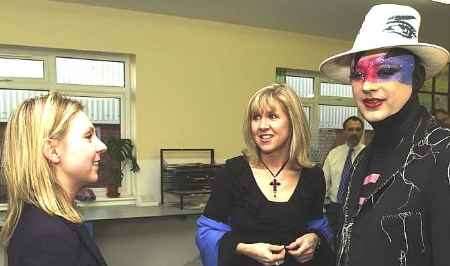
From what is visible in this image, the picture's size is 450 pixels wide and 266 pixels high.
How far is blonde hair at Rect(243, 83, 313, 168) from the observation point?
5.24 feet

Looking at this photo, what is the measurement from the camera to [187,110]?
4.39 meters

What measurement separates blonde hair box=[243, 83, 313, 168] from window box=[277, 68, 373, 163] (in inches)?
138

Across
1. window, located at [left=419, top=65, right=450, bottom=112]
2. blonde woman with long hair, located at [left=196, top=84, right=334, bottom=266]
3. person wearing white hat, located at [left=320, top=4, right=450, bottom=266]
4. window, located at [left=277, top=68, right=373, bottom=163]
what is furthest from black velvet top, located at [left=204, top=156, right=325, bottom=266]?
window, located at [left=419, top=65, right=450, bottom=112]

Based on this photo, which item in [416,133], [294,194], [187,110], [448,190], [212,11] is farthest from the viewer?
[187,110]

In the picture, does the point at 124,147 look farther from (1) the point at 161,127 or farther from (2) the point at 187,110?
(2) the point at 187,110

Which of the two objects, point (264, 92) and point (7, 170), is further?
point (264, 92)

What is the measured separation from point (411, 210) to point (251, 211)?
2.19 ft

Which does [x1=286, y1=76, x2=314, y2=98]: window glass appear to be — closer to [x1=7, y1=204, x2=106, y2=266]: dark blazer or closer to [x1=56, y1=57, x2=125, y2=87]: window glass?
[x1=56, y1=57, x2=125, y2=87]: window glass

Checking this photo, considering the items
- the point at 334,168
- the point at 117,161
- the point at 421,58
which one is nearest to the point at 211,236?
the point at 421,58

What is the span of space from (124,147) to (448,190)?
356cm

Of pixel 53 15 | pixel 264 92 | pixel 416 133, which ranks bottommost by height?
pixel 416 133

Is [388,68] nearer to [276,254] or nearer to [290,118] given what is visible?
[290,118]

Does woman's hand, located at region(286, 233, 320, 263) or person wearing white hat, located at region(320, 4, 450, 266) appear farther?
woman's hand, located at region(286, 233, 320, 263)

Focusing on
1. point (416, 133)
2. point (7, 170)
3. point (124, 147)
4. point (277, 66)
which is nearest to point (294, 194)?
point (416, 133)
